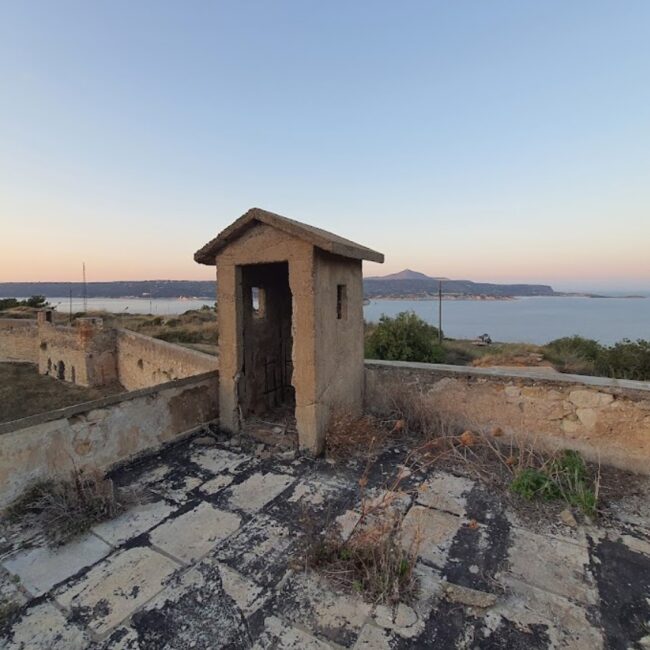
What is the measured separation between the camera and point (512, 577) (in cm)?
267

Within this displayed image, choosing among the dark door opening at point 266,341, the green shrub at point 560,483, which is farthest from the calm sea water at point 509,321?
the green shrub at point 560,483

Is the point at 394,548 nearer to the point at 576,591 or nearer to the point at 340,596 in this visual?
the point at 340,596

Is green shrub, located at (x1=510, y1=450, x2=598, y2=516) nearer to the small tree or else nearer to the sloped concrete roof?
the sloped concrete roof

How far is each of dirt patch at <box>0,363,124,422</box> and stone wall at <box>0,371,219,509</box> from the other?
12133 mm

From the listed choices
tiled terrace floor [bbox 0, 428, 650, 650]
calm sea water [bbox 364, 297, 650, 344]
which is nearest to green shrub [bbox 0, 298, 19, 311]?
calm sea water [bbox 364, 297, 650, 344]

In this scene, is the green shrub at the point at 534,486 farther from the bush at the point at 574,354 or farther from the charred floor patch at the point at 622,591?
A: the bush at the point at 574,354

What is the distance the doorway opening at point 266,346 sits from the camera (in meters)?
5.66

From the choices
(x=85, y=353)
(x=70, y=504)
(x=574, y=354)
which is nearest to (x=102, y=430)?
(x=70, y=504)

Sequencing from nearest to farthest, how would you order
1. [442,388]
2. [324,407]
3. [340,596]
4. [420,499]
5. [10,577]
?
1. [340,596]
2. [10,577]
3. [420,499]
4. [324,407]
5. [442,388]

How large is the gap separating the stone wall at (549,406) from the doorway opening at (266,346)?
2.16m

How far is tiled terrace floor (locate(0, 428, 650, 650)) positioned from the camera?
2.24 m

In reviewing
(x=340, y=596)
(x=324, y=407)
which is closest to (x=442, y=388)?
(x=324, y=407)

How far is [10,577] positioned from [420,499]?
339 centimetres

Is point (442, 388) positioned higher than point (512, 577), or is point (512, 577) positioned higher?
point (442, 388)
